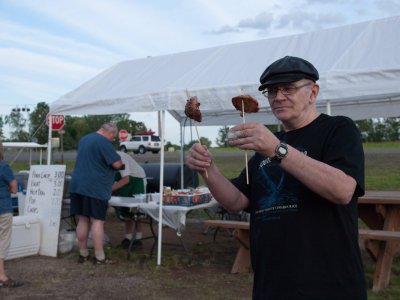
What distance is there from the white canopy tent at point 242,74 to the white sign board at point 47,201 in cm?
100

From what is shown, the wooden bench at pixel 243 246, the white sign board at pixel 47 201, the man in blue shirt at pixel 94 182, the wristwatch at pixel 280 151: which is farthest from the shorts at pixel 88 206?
the wristwatch at pixel 280 151

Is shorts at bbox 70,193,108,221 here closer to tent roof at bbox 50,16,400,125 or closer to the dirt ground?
the dirt ground

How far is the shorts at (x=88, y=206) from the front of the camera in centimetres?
583

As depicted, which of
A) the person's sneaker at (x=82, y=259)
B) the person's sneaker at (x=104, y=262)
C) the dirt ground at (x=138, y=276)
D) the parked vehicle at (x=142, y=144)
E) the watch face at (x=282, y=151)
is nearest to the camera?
the watch face at (x=282, y=151)

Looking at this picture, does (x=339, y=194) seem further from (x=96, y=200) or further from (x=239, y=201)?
(x=96, y=200)

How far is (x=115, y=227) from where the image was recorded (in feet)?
28.7

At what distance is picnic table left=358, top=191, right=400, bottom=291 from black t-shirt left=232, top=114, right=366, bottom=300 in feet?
10.7

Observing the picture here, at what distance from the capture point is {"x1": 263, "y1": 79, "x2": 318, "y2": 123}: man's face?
1.64 meters

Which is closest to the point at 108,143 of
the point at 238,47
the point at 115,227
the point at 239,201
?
the point at 238,47

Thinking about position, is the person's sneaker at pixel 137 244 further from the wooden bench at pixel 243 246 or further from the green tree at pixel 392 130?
the green tree at pixel 392 130

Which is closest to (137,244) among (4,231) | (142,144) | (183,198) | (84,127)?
(183,198)

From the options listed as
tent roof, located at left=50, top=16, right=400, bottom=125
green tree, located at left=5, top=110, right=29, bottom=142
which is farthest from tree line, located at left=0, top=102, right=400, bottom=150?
tent roof, located at left=50, top=16, right=400, bottom=125

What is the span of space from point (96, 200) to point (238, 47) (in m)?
3.31

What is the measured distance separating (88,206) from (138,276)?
3.95 feet
